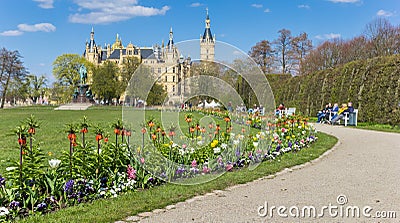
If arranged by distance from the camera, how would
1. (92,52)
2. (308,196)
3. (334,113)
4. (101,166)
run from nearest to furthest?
(308,196) → (101,166) → (334,113) → (92,52)

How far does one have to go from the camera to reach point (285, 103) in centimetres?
2588

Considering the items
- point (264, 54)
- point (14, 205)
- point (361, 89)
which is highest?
point (264, 54)

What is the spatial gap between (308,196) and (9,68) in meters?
45.0

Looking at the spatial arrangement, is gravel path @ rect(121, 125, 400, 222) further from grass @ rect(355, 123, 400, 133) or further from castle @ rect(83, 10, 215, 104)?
grass @ rect(355, 123, 400, 133)

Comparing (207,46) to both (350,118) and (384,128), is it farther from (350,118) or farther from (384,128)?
(350,118)

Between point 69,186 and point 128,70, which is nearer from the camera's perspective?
point 69,186

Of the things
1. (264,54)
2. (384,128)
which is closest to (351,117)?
(384,128)

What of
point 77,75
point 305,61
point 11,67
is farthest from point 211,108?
point 77,75

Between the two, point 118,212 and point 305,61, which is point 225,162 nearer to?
point 118,212

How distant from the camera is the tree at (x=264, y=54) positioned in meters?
40.2

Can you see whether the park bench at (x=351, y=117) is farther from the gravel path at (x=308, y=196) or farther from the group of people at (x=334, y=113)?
the gravel path at (x=308, y=196)

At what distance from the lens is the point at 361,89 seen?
16578 millimetres

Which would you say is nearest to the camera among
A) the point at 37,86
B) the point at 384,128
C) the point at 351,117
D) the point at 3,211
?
the point at 3,211

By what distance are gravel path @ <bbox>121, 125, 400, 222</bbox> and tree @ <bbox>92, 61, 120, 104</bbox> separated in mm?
45529
